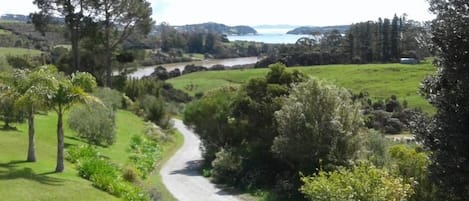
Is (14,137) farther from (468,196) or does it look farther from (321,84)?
(468,196)

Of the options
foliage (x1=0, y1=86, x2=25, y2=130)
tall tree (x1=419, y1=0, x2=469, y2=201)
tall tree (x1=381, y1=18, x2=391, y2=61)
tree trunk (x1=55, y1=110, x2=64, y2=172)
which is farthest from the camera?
tall tree (x1=381, y1=18, x2=391, y2=61)

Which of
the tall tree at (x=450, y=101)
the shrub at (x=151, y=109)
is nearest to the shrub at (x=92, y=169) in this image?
the tall tree at (x=450, y=101)

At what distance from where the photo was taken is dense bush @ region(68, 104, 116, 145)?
36406mm

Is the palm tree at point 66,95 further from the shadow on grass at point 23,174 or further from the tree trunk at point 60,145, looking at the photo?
the shadow on grass at point 23,174

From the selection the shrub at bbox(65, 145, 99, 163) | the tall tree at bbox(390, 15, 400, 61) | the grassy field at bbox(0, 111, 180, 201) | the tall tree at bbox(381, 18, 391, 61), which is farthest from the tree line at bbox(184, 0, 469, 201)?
the tall tree at bbox(381, 18, 391, 61)

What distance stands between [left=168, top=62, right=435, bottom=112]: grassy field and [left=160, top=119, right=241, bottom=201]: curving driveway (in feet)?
115

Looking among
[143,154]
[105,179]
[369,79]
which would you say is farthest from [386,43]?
[105,179]

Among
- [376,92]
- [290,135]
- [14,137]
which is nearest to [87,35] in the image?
[14,137]

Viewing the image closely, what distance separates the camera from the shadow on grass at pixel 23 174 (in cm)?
2147

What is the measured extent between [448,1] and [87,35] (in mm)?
48464

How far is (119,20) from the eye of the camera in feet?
200

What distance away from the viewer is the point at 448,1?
13688mm

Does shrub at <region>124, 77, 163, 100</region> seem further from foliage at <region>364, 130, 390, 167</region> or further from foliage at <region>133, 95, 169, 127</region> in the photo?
foliage at <region>364, 130, 390, 167</region>

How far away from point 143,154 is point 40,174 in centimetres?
1755
